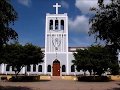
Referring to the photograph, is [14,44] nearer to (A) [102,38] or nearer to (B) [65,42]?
(B) [65,42]

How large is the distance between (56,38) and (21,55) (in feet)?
58.8

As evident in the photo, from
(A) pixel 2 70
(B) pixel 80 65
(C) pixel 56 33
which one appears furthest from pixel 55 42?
(B) pixel 80 65

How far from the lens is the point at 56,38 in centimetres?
6294

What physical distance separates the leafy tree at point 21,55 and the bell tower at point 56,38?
601 inches

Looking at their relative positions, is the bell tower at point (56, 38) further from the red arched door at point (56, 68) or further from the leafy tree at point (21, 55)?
the leafy tree at point (21, 55)

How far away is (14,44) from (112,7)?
26.6 meters

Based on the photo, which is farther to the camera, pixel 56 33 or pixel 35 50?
pixel 56 33

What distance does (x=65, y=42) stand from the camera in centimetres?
6312

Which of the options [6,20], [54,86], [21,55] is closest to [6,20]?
[6,20]

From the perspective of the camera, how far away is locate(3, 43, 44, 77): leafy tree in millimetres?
45938

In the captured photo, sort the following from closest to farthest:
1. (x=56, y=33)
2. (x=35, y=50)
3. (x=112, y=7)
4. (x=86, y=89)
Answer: (x=112, y=7) → (x=86, y=89) → (x=35, y=50) → (x=56, y=33)

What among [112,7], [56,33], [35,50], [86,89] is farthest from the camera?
[56,33]

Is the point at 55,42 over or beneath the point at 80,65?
over

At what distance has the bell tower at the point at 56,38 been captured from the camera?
207 ft
